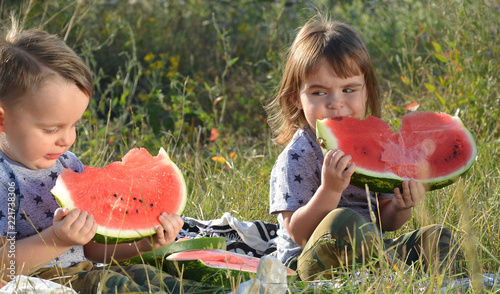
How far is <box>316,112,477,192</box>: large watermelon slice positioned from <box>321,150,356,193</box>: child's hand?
0.11 metres

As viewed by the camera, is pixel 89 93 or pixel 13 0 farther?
pixel 13 0

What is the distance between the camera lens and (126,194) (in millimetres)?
2693

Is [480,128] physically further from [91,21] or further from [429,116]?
[91,21]

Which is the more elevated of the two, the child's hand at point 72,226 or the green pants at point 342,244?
the child's hand at point 72,226

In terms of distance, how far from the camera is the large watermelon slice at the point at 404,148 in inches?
111

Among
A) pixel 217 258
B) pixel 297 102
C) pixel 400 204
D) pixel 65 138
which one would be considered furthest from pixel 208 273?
pixel 297 102

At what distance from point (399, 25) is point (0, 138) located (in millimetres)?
5890

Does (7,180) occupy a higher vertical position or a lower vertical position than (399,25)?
lower

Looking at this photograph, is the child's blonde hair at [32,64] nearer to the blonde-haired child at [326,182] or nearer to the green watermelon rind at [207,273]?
the green watermelon rind at [207,273]

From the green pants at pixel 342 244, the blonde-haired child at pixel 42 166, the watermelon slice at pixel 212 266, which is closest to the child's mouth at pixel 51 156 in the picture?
the blonde-haired child at pixel 42 166

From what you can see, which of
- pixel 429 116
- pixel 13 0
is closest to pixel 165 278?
pixel 429 116

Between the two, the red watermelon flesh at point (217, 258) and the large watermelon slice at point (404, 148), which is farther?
the large watermelon slice at point (404, 148)

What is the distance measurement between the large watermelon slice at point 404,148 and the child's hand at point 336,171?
115 millimetres

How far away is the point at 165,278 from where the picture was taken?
2.53 m
